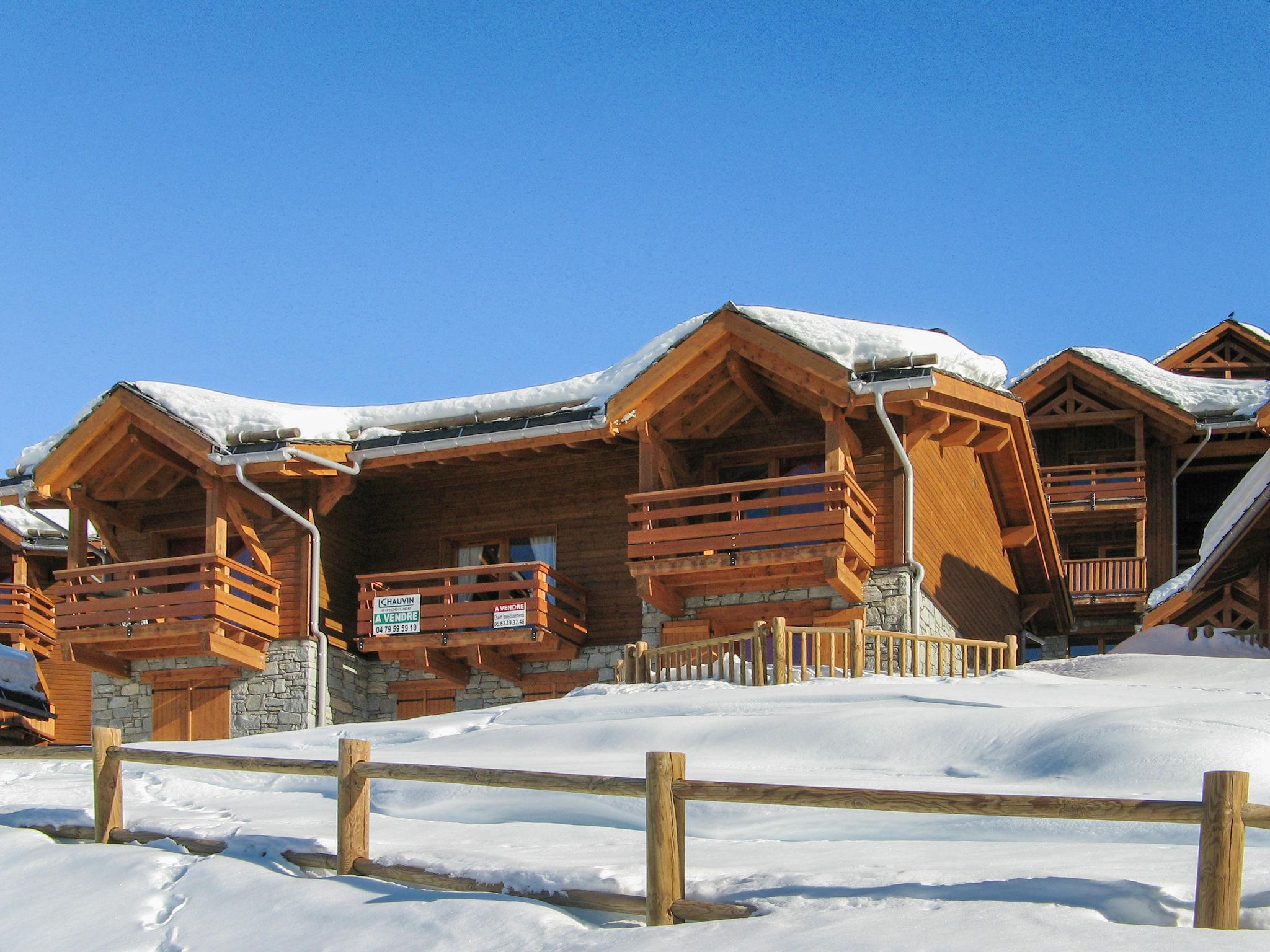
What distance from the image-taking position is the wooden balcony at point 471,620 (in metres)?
19.7

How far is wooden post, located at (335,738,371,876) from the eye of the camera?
28.9ft

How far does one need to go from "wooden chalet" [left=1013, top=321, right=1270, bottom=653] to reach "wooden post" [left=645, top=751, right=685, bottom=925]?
2563 centimetres

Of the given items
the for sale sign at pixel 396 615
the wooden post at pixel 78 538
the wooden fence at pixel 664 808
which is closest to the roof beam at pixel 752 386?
the for sale sign at pixel 396 615

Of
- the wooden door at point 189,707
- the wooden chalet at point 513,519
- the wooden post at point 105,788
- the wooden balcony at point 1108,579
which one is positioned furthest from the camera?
the wooden balcony at point 1108,579

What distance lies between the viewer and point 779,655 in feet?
51.8

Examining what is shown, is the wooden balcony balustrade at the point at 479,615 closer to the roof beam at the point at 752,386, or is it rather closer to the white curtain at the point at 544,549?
the white curtain at the point at 544,549

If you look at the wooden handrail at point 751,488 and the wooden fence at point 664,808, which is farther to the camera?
the wooden handrail at point 751,488

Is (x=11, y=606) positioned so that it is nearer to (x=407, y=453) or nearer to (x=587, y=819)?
(x=407, y=453)

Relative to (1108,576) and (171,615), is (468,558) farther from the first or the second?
(1108,576)

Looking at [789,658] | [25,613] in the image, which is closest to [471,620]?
[789,658]

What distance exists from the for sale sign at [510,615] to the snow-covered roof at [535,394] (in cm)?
273

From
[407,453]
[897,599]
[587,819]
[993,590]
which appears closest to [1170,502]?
[993,590]

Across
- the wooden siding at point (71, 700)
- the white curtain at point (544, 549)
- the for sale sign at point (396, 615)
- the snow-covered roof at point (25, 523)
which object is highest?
the snow-covered roof at point (25, 523)

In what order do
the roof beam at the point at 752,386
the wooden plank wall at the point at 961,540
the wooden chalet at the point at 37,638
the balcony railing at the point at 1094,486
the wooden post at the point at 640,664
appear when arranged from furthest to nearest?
the balcony railing at the point at 1094,486
the wooden chalet at the point at 37,638
the wooden plank wall at the point at 961,540
the roof beam at the point at 752,386
the wooden post at the point at 640,664
